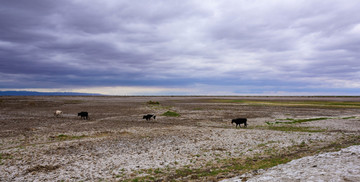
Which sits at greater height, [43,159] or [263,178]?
[263,178]

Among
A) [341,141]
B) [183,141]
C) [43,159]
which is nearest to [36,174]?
[43,159]

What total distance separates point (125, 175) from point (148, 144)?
7.14 m

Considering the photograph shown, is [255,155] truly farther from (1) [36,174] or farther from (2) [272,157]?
(1) [36,174]

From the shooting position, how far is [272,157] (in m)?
14.7

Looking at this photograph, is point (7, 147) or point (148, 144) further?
point (148, 144)

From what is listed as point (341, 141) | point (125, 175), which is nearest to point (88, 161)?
point (125, 175)

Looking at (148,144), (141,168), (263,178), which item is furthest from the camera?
(148,144)

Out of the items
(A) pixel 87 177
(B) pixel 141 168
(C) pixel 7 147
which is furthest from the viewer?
(C) pixel 7 147

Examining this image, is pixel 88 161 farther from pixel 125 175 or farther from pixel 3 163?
pixel 3 163

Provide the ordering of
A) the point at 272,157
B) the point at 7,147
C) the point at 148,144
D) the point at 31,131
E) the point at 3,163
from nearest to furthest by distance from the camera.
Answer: the point at 3,163 < the point at 272,157 < the point at 7,147 < the point at 148,144 < the point at 31,131

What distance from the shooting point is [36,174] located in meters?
11.9

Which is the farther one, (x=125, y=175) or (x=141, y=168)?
(x=141, y=168)

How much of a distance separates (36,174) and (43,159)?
2787 millimetres

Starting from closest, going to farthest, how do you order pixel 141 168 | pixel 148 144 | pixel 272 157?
pixel 141 168 < pixel 272 157 < pixel 148 144
